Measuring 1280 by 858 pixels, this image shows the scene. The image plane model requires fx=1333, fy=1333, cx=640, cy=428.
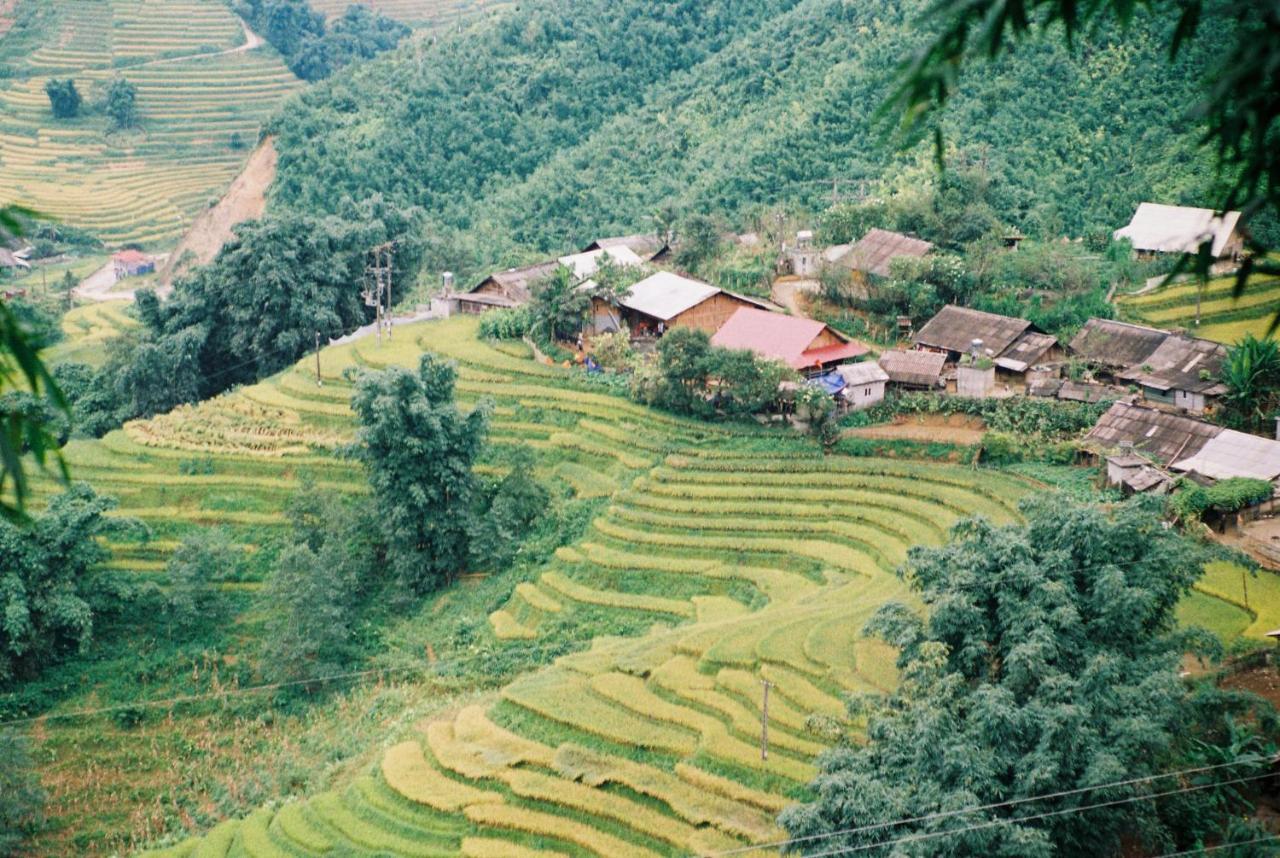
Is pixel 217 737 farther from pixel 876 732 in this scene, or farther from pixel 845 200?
pixel 845 200

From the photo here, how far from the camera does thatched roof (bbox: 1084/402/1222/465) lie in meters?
20.2

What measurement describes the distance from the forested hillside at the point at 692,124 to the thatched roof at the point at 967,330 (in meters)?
5.81

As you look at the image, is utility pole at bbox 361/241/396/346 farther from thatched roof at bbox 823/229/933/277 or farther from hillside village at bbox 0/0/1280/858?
thatched roof at bbox 823/229/933/277

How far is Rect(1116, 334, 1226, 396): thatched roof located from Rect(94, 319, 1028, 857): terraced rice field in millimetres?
3579

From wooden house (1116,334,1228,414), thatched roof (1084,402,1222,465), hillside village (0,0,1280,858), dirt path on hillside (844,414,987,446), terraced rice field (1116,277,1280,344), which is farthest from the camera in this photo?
terraced rice field (1116,277,1280,344)

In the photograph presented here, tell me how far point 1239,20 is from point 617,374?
23899mm

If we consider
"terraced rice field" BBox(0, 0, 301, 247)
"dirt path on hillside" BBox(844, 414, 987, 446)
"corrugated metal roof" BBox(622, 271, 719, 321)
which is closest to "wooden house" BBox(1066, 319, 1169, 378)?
"dirt path on hillside" BBox(844, 414, 987, 446)

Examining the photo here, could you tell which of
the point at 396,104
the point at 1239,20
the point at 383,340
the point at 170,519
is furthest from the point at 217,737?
the point at 396,104

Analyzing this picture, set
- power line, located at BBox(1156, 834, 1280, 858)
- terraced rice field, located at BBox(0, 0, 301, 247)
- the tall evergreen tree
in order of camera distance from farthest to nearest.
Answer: terraced rice field, located at BBox(0, 0, 301, 247), the tall evergreen tree, power line, located at BBox(1156, 834, 1280, 858)

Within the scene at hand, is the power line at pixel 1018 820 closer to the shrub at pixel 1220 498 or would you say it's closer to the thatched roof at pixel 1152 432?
the shrub at pixel 1220 498

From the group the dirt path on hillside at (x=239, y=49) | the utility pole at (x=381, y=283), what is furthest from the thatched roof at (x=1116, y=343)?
the dirt path on hillside at (x=239, y=49)

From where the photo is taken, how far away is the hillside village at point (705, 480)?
39.4ft

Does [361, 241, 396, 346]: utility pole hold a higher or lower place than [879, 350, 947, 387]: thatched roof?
lower

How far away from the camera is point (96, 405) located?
3094 cm
